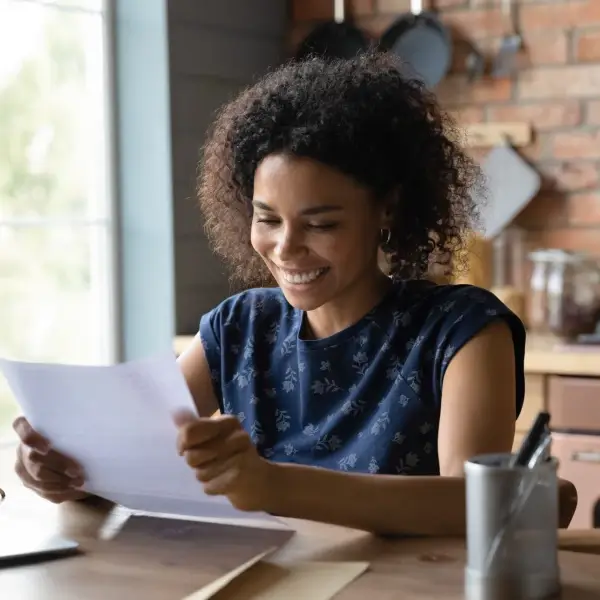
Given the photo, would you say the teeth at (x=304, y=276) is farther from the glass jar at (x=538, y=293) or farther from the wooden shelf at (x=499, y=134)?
the wooden shelf at (x=499, y=134)

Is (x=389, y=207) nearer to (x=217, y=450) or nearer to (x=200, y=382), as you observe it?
(x=200, y=382)

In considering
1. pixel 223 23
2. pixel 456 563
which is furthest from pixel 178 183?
pixel 456 563

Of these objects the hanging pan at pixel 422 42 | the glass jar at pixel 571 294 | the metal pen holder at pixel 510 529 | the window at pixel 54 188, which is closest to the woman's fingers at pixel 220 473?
the metal pen holder at pixel 510 529

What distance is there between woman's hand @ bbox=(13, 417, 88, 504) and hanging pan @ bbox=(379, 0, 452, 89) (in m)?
2.03

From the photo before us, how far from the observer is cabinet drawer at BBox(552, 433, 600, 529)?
2.56 meters

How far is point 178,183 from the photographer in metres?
2.98

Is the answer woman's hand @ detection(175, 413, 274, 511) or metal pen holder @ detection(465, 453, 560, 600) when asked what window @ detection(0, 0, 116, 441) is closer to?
woman's hand @ detection(175, 413, 274, 511)

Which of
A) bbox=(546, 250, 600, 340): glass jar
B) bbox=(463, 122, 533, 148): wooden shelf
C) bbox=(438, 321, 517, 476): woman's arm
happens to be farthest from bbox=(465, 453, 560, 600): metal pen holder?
bbox=(463, 122, 533, 148): wooden shelf

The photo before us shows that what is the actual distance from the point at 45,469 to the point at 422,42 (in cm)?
212

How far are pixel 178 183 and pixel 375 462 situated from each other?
1.62 metres

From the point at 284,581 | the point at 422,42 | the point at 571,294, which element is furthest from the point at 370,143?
the point at 422,42

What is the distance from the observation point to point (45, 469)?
1374 mm

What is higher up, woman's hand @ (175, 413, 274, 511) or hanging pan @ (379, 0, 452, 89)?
hanging pan @ (379, 0, 452, 89)

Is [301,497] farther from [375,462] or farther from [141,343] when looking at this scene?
[141,343]
